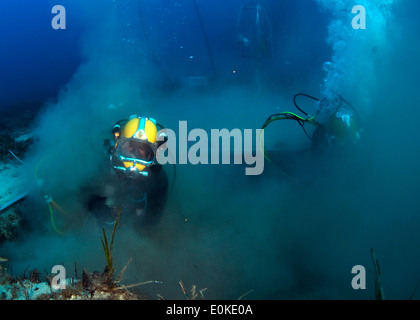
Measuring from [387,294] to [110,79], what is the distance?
9675 mm

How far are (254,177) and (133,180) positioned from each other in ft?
9.86

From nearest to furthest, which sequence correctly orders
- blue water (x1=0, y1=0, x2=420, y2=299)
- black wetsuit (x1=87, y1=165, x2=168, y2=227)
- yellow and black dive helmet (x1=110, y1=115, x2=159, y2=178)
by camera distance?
yellow and black dive helmet (x1=110, y1=115, x2=159, y2=178)
blue water (x1=0, y1=0, x2=420, y2=299)
black wetsuit (x1=87, y1=165, x2=168, y2=227)

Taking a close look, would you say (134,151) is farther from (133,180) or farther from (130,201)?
(130,201)

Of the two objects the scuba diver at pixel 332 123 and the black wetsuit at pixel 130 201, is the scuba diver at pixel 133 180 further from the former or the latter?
the scuba diver at pixel 332 123

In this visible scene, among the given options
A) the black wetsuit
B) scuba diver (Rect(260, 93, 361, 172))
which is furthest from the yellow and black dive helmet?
scuba diver (Rect(260, 93, 361, 172))

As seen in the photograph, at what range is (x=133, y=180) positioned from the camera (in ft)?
16.1

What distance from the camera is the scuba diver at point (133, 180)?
4.36 meters

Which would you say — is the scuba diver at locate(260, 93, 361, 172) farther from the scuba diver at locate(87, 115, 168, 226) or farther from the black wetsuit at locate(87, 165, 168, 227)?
the black wetsuit at locate(87, 165, 168, 227)

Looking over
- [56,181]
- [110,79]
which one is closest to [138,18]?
[110,79]

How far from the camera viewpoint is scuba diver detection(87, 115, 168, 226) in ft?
14.3

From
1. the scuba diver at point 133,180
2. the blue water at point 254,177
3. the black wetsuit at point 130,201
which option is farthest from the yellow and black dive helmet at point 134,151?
the blue water at point 254,177

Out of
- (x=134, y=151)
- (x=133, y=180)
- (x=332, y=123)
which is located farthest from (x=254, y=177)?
(x=134, y=151)

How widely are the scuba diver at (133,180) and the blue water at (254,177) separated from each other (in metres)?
0.32

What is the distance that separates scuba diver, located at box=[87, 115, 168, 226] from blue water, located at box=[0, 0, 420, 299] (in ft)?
1.06
